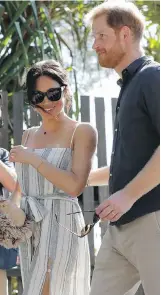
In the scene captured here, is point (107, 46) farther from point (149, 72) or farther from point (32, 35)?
point (32, 35)

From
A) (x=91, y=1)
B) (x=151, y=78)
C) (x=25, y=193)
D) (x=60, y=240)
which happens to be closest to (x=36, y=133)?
(x=25, y=193)

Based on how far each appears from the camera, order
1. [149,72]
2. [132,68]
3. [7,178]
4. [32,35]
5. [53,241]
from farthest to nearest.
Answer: [32,35], [7,178], [53,241], [132,68], [149,72]

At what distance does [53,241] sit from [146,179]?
0.98 metres

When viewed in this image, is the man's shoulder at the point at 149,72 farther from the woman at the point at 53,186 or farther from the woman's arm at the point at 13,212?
the woman's arm at the point at 13,212

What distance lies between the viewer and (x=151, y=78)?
2.88 m

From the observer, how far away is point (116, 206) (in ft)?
8.96

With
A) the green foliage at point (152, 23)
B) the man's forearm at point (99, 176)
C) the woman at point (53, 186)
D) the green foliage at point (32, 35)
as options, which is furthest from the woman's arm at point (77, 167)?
the green foliage at point (152, 23)

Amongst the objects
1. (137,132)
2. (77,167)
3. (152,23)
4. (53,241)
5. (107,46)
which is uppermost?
(152,23)

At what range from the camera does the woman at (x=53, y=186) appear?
3.49 metres

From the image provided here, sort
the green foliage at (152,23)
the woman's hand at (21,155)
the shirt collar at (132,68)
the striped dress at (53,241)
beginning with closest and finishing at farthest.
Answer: the shirt collar at (132,68)
the woman's hand at (21,155)
the striped dress at (53,241)
the green foliage at (152,23)

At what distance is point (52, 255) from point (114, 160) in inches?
29.0

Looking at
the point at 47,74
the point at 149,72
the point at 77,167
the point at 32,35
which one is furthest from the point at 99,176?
the point at 32,35

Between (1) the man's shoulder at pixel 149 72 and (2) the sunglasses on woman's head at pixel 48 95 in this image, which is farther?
(2) the sunglasses on woman's head at pixel 48 95

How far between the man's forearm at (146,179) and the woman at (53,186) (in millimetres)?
757
